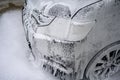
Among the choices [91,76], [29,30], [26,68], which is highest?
[29,30]

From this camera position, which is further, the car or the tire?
the tire

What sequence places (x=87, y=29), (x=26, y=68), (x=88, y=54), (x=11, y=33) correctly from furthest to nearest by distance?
1. (x=11, y=33)
2. (x=26, y=68)
3. (x=88, y=54)
4. (x=87, y=29)

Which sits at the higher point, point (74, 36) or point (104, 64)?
point (74, 36)

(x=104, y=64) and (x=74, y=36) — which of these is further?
(x=104, y=64)

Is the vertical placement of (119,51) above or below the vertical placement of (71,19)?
below

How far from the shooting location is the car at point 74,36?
2.65 m

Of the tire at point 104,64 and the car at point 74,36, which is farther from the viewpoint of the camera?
the tire at point 104,64

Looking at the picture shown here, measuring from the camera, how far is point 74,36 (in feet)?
8.71

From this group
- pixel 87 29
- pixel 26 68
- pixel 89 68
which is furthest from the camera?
pixel 26 68

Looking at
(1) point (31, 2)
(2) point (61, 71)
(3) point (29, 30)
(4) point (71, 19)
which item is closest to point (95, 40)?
(4) point (71, 19)

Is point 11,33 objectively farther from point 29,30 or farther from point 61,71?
point 61,71

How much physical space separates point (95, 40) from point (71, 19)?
402 millimetres

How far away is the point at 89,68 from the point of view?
300 cm

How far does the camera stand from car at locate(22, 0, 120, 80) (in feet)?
8.68
